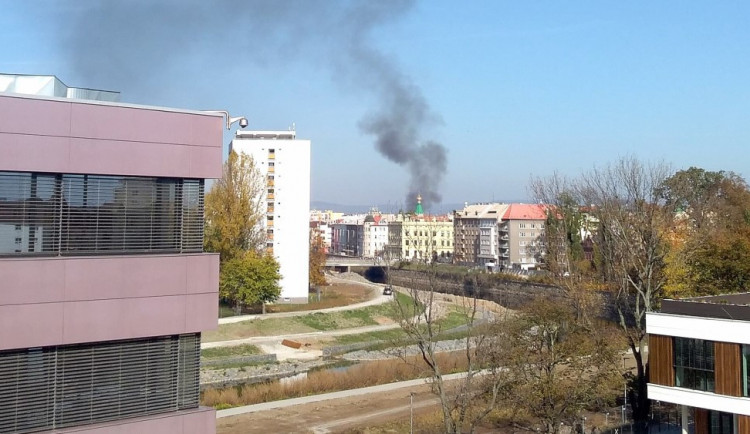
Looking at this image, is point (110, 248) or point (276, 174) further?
point (276, 174)

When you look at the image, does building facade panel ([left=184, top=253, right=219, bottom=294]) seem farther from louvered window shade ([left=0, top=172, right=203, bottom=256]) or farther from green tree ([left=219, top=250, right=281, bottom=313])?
green tree ([left=219, top=250, right=281, bottom=313])

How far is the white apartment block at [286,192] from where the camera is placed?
2140 inches

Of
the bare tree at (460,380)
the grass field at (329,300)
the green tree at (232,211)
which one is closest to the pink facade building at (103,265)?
the bare tree at (460,380)

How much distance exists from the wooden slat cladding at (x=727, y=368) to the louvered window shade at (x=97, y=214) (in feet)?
38.5

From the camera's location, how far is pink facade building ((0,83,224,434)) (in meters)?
7.75

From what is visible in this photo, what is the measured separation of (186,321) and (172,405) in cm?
110

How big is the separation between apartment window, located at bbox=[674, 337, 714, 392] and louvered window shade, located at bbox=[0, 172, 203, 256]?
11.8 metres

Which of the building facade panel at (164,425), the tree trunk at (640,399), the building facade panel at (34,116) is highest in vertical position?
the building facade panel at (34,116)

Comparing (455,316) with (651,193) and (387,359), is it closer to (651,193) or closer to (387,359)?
(387,359)

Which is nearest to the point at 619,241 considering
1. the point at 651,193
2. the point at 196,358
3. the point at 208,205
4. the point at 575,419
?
the point at 651,193

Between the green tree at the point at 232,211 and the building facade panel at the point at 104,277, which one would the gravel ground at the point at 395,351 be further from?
the building facade panel at the point at 104,277

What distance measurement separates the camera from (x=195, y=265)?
8.96 metres

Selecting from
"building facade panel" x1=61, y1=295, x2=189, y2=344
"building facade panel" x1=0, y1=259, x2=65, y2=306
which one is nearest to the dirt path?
"building facade panel" x1=61, y1=295, x2=189, y2=344

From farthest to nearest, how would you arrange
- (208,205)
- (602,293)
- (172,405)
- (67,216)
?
(208,205) → (602,293) → (172,405) → (67,216)
